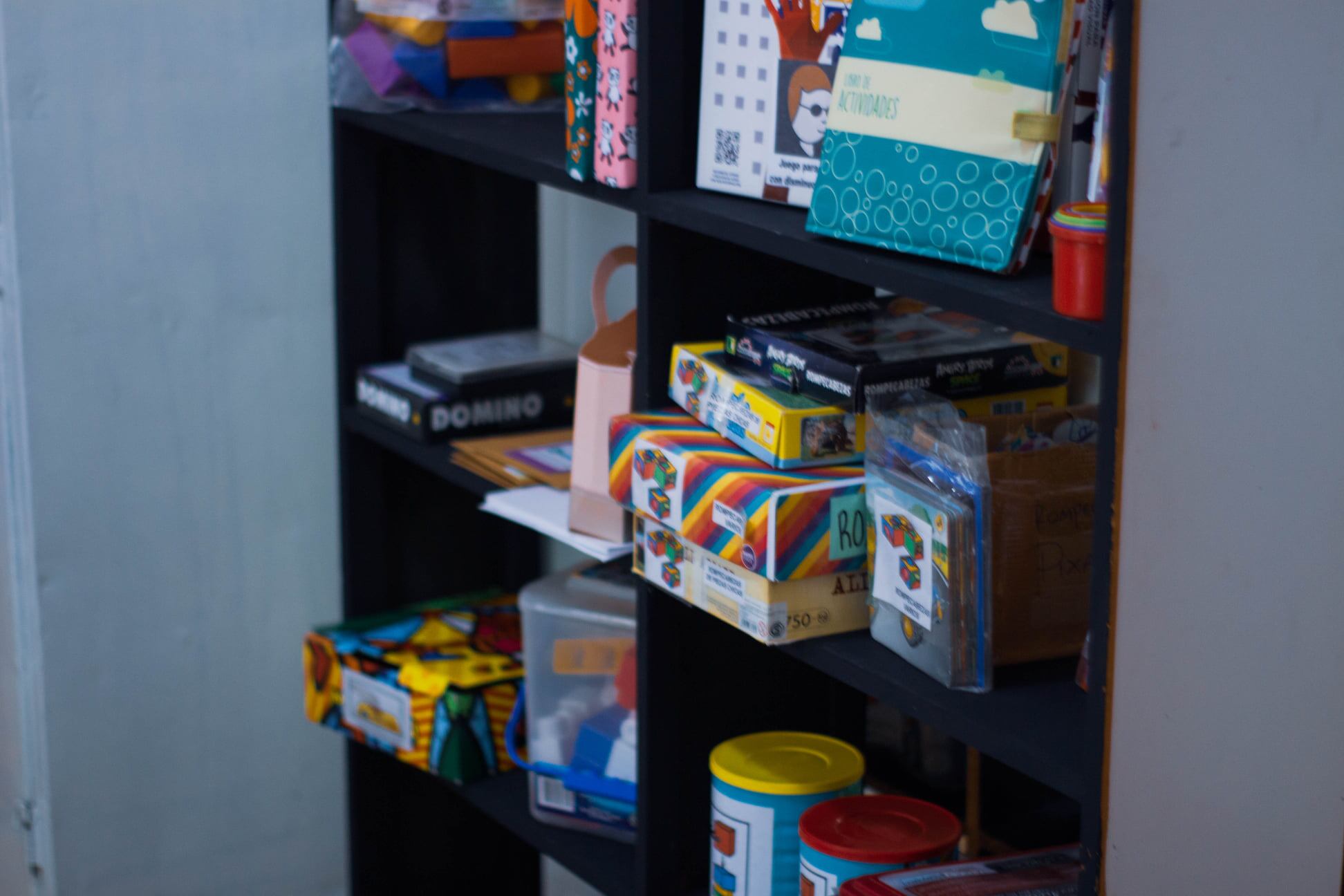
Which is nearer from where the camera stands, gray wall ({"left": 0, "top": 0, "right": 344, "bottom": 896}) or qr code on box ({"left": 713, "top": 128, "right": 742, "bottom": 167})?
qr code on box ({"left": 713, "top": 128, "right": 742, "bottom": 167})

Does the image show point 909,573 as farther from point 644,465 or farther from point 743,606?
point 644,465

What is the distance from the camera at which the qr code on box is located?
4.63 feet

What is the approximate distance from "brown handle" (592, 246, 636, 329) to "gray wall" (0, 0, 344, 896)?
555 millimetres

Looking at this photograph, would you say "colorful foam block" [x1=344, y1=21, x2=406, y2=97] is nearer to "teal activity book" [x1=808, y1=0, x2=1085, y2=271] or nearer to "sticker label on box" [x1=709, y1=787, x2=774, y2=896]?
"teal activity book" [x1=808, y1=0, x2=1085, y2=271]

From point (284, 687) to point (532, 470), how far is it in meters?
0.61

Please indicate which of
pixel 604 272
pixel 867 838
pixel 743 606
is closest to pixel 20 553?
pixel 604 272

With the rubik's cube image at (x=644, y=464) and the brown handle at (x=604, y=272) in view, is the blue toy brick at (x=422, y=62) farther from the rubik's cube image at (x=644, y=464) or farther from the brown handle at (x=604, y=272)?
the rubik's cube image at (x=644, y=464)

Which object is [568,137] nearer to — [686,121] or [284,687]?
[686,121]

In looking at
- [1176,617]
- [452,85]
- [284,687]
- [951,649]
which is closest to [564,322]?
[452,85]

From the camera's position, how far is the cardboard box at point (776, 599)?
1.34 metres

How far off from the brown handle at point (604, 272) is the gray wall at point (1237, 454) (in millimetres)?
805

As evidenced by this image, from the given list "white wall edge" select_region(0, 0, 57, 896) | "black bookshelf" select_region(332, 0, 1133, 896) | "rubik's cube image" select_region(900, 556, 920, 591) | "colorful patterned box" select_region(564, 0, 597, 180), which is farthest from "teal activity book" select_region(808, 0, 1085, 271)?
"white wall edge" select_region(0, 0, 57, 896)

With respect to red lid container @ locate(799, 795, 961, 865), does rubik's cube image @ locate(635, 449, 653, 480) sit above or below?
above

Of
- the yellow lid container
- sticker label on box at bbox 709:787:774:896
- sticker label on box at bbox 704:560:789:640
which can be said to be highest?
sticker label on box at bbox 704:560:789:640
